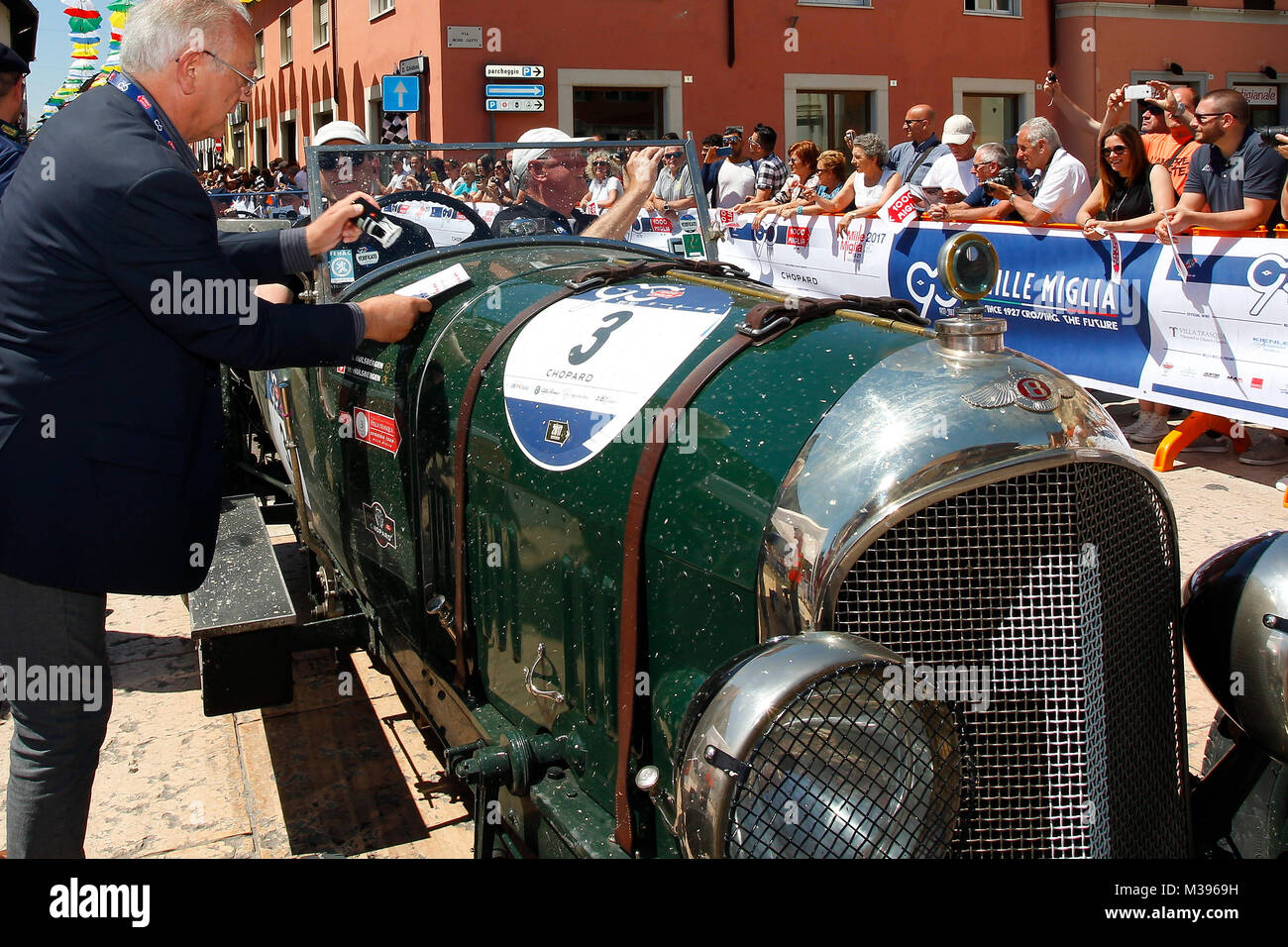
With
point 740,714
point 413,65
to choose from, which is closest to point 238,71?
point 740,714

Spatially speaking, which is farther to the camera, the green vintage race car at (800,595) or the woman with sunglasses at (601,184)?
the woman with sunglasses at (601,184)

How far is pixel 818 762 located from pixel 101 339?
1.60 meters

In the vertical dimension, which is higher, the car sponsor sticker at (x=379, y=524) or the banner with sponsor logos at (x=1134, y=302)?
the banner with sponsor logos at (x=1134, y=302)

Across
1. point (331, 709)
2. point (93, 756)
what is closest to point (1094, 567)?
point (93, 756)

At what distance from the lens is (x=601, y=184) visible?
4.09 m

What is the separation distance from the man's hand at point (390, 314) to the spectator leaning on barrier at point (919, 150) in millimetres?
7316

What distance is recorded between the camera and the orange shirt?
767 cm

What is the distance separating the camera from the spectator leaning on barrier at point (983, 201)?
8.31 metres

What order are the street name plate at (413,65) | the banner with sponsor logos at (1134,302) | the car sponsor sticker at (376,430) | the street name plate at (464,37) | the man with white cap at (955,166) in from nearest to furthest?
the car sponsor sticker at (376,430) < the banner with sponsor logos at (1134,302) < the man with white cap at (955,166) < the street name plate at (464,37) < the street name plate at (413,65)

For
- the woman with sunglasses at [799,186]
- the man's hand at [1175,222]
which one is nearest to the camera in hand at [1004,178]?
the man's hand at [1175,222]

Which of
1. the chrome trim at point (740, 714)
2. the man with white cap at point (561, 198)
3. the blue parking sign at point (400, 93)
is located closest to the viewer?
the chrome trim at point (740, 714)

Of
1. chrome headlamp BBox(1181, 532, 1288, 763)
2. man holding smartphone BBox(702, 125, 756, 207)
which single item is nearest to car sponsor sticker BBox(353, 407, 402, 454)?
chrome headlamp BBox(1181, 532, 1288, 763)

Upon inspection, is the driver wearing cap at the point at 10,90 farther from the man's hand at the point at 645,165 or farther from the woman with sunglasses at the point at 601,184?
the man's hand at the point at 645,165

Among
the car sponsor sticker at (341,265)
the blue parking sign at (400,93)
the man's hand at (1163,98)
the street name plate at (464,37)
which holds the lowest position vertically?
the car sponsor sticker at (341,265)
